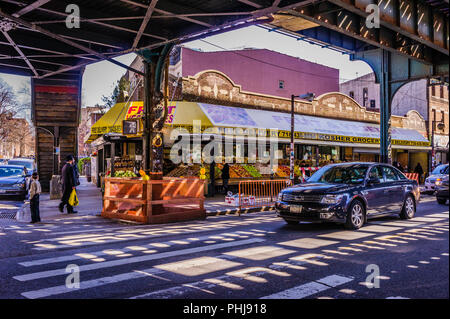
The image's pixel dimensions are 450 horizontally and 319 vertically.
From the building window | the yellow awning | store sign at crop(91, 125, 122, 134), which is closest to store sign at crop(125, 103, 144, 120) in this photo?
the yellow awning

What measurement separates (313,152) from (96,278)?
25.3 meters

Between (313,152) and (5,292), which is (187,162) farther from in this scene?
(5,292)

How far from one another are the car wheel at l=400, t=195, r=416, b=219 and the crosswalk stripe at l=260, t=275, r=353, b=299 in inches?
265

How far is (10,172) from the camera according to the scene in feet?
64.5

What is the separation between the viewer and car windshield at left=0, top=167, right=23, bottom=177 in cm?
1938

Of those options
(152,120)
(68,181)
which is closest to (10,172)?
(68,181)

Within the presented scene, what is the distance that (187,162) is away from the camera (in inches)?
871

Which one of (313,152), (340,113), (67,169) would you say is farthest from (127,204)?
(340,113)

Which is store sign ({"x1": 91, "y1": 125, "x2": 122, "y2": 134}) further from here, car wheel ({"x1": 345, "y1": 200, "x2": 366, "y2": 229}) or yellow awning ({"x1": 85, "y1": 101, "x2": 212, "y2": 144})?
car wheel ({"x1": 345, "y1": 200, "x2": 366, "y2": 229})

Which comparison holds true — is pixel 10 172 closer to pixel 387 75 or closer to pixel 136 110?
pixel 136 110

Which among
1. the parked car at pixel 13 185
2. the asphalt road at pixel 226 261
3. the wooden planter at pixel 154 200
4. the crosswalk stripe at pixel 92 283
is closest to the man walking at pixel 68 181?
the wooden planter at pixel 154 200

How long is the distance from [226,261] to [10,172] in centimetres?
1675

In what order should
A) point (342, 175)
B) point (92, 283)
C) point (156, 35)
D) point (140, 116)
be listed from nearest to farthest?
point (92, 283) → point (342, 175) → point (156, 35) → point (140, 116)

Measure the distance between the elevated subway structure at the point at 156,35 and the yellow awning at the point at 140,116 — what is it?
1.83m
